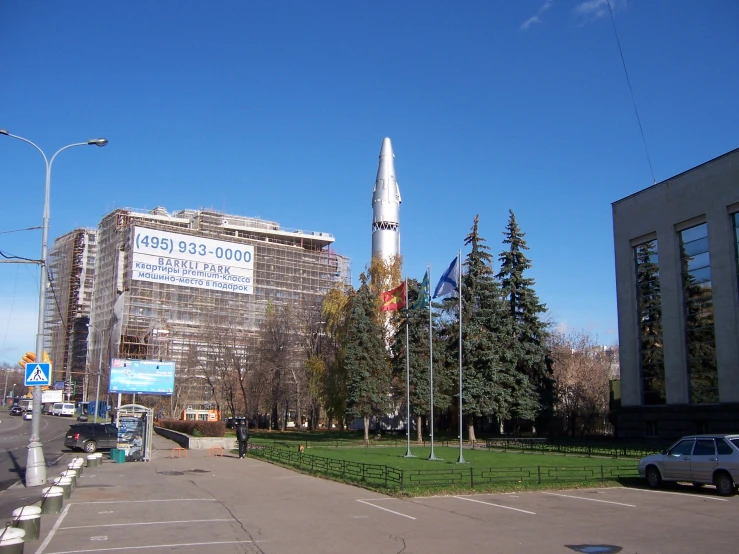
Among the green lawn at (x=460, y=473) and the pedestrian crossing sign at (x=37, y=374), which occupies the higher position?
the pedestrian crossing sign at (x=37, y=374)

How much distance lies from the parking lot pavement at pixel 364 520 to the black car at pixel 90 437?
1772cm

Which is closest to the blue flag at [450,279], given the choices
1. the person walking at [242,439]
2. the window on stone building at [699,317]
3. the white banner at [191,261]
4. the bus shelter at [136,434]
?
the person walking at [242,439]

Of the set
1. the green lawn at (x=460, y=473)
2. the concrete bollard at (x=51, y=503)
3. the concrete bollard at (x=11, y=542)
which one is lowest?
the green lawn at (x=460, y=473)

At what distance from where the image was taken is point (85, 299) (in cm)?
12400

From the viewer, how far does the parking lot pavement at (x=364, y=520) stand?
11.9m

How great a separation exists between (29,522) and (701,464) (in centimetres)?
1691

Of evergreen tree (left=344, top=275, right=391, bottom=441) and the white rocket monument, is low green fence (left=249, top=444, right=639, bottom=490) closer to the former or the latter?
evergreen tree (left=344, top=275, right=391, bottom=441)

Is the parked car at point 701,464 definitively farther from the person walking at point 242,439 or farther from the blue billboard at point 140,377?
the blue billboard at point 140,377

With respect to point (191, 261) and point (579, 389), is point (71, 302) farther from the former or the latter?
point (579, 389)

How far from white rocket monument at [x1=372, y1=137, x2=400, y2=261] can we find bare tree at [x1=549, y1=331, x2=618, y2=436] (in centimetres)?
2516

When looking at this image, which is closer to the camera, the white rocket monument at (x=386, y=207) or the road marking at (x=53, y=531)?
the road marking at (x=53, y=531)

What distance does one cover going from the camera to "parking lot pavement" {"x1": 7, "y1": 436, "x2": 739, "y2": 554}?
39.1 ft

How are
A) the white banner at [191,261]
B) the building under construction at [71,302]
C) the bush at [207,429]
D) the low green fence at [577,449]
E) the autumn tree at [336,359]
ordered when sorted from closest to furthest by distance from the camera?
the low green fence at [577,449]
the bush at [207,429]
the autumn tree at [336,359]
the white banner at [191,261]
the building under construction at [71,302]

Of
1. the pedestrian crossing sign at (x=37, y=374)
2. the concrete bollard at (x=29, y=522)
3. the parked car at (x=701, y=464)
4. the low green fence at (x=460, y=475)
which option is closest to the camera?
the concrete bollard at (x=29, y=522)
